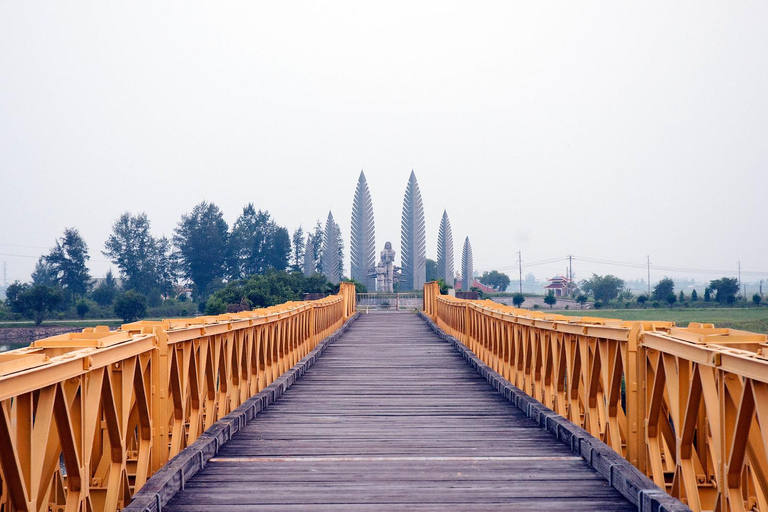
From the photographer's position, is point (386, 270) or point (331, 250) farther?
point (331, 250)

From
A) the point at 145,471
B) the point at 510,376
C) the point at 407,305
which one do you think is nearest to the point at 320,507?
the point at 145,471

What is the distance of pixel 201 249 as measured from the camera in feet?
234

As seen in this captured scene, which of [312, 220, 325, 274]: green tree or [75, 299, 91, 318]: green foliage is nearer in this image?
[75, 299, 91, 318]: green foliage

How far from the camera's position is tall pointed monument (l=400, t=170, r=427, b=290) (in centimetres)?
7600

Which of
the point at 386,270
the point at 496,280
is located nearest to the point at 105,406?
the point at 386,270

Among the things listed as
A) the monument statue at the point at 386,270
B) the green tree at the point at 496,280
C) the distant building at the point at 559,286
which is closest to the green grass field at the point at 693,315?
the monument statue at the point at 386,270

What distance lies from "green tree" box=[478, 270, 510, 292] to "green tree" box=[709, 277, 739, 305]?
75.0 metres

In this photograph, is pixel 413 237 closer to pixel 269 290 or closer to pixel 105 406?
pixel 269 290

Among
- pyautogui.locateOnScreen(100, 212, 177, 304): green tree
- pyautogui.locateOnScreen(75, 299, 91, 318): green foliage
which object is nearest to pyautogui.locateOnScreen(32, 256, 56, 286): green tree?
pyautogui.locateOnScreen(100, 212, 177, 304): green tree

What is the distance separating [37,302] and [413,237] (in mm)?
41766

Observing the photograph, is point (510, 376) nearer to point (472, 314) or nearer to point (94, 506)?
point (472, 314)

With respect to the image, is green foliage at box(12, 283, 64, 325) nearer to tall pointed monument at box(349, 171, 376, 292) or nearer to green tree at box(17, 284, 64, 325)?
green tree at box(17, 284, 64, 325)

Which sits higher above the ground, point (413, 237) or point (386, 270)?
point (413, 237)

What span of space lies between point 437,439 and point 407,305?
27.5 metres
